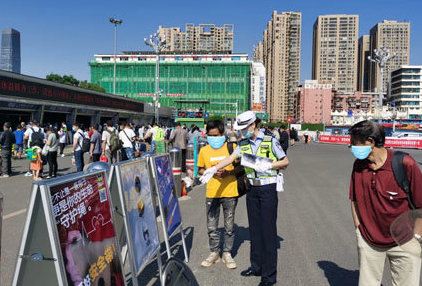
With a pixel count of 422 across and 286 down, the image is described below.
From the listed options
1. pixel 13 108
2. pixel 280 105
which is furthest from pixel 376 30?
pixel 13 108

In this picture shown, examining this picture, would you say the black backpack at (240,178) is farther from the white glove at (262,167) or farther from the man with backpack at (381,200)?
the man with backpack at (381,200)

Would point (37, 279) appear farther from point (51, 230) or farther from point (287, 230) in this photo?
point (287, 230)

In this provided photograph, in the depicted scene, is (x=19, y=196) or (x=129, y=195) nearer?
(x=129, y=195)

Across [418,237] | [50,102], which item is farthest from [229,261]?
[50,102]

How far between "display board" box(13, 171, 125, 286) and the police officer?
1705mm

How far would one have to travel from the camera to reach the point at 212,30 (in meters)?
172

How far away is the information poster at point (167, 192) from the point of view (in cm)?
454

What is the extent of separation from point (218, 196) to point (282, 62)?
156109mm

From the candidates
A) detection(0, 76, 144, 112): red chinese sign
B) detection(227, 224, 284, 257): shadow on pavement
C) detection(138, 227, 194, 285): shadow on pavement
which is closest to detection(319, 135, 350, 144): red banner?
detection(0, 76, 144, 112): red chinese sign

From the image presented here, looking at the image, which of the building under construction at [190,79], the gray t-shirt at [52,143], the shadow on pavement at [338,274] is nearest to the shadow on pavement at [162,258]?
the shadow on pavement at [338,274]

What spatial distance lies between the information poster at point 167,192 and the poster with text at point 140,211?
34 centimetres

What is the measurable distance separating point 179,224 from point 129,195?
5.09 ft

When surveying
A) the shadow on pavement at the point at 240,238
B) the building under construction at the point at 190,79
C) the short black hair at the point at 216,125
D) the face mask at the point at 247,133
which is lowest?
the shadow on pavement at the point at 240,238

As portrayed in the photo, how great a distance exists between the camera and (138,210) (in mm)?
3756
